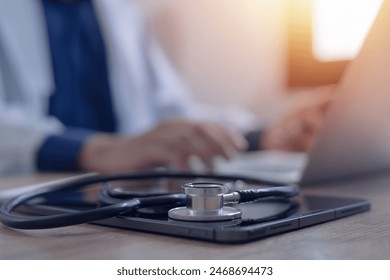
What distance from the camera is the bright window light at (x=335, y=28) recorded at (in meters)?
2.37

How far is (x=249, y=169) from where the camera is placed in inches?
31.7

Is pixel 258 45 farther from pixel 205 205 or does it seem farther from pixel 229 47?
pixel 205 205

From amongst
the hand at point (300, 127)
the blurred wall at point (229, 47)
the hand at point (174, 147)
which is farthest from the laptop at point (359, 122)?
the blurred wall at point (229, 47)

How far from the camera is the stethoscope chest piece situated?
0.34 metres

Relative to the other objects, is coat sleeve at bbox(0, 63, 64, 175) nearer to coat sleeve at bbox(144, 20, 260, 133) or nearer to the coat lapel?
the coat lapel

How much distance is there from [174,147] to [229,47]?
1.78 metres

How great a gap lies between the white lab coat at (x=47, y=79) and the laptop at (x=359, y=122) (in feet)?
1.78

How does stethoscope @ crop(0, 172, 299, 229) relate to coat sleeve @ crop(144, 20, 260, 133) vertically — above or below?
below

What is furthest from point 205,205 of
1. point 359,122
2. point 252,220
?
point 359,122

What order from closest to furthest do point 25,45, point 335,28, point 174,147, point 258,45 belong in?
point 174,147, point 25,45, point 335,28, point 258,45

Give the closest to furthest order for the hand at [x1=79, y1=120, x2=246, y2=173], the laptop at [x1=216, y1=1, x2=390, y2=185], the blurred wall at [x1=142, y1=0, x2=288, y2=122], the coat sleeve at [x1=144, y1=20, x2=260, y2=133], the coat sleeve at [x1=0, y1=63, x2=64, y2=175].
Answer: the laptop at [x1=216, y1=1, x2=390, y2=185] → the hand at [x1=79, y1=120, x2=246, y2=173] → the coat sleeve at [x1=0, y1=63, x2=64, y2=175] → the coat sleeve at [x1=144, y1=20, x2=260, y2=133] → the blurred wall at [x1=142, y1=0, x2=288, y2=122]

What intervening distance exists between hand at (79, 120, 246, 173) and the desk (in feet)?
1.40

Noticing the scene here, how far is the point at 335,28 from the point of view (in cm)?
247

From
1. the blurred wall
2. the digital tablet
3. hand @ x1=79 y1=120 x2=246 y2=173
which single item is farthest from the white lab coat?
the digital tablet
